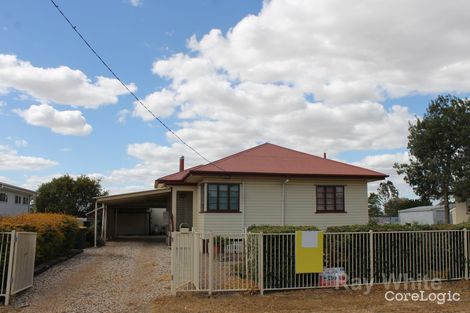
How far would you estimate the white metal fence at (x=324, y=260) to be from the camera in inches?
433

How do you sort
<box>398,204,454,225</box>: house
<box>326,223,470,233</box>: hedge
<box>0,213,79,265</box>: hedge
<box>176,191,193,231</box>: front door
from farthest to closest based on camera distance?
<box>398,204,454,225</box>: house
<box>176,191,193,231</box>: front door
<box>0,213,79,265</box>: hedge
<box>326,223,470,233</box>: hedge

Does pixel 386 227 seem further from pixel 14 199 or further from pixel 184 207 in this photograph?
pixel 14 199

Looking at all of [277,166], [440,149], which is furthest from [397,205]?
[277,166]

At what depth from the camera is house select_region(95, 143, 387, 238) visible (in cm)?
2058

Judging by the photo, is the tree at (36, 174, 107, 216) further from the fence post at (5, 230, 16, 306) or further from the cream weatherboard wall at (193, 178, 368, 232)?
the fence post at (5, 230, 16, 306)

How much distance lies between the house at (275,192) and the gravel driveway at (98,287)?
3.69 metres

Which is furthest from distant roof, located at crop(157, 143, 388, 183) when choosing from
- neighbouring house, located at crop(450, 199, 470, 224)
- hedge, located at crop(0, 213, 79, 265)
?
neighbouring house, located at crop(450, 199, 470, 224)

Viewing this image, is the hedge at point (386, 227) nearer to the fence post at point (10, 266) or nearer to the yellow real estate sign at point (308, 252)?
the yellow real estate sign at point (308, 252)

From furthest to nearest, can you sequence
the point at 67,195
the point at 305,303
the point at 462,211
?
the point at 67,195 < the point at 462,211 < the point at 305,303

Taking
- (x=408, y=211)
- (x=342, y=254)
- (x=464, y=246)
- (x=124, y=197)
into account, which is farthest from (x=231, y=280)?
(x=408, y=211)

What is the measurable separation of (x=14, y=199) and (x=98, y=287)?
35354 mm

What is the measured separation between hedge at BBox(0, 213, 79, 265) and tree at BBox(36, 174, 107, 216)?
34.0m

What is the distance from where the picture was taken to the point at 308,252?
11.3m

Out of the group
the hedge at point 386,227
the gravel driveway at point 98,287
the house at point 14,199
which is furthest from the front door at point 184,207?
the house at point 14,199
